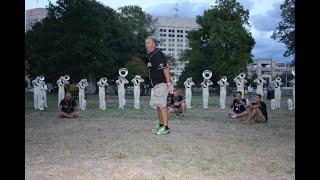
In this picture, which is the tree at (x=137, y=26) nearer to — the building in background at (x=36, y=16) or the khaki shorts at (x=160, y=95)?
the building in background at (x=36, y=16)

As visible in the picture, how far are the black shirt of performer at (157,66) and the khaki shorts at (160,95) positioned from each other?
10cm

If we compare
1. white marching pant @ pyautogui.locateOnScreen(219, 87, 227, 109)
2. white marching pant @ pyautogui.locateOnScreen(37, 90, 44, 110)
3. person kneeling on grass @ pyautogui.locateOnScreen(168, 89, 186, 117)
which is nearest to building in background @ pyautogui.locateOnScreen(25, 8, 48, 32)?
white marching pant @ pyautogui.locateOnScreen(37, 90, 44, 110)

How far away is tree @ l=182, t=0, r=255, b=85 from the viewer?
Answer: 44.2m

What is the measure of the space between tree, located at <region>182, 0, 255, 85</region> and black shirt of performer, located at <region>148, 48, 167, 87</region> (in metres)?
36.2

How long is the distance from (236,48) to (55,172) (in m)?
41.8

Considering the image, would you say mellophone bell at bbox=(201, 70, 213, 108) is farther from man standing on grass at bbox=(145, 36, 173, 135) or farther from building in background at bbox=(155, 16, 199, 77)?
building in background at bbox=(155, 16, 199, 77)

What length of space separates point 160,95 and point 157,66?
2.07ft

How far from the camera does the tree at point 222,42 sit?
44.2 meters

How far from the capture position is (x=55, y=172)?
4.82 meters

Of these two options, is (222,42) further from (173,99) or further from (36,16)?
(173,99)

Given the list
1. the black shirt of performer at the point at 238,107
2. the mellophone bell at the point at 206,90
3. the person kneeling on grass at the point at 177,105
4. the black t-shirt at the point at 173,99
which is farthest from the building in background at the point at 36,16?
the black shirt of performer at the point at 238,107

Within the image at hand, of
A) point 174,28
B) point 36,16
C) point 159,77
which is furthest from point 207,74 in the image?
point 174,28

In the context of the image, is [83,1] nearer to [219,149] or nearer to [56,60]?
[56,60]
